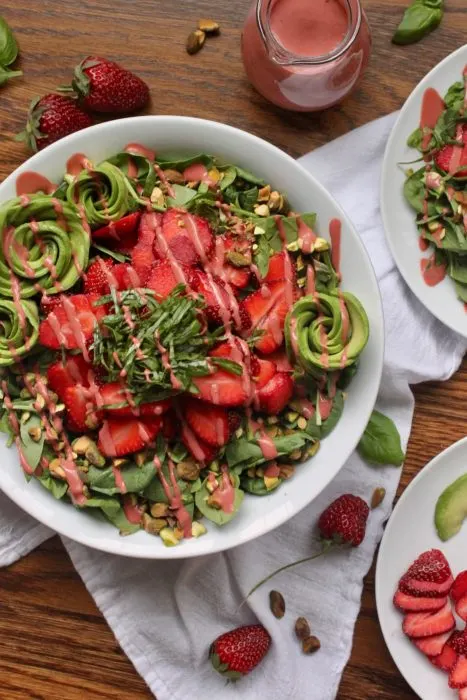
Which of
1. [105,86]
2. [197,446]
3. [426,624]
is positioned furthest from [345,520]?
[105,86]

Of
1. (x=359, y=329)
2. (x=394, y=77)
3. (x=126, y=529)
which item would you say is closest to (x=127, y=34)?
(x=394, y=77)

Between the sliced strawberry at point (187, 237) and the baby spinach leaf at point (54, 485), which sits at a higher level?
the sliced strawberry at point (187, 237)

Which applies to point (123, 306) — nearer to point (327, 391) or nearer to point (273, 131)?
point (327, 391)

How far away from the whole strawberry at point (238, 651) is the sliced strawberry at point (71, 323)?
0.73m

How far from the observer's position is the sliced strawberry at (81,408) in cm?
141

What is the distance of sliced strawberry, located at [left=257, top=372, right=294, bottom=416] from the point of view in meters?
1.43

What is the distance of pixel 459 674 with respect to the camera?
5.63 ft

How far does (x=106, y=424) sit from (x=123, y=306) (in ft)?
0.72

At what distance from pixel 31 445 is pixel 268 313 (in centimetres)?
49

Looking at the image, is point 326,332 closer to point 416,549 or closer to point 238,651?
point 416,549

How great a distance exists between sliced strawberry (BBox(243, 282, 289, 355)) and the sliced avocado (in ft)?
1.86

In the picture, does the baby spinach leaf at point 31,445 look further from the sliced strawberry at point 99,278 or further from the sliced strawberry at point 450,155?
the sliced strawberry at point 450,155

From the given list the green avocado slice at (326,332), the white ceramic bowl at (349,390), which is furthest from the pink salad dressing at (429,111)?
the green avocado slice at (326,332)

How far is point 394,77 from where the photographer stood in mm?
1732
